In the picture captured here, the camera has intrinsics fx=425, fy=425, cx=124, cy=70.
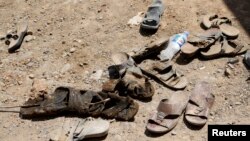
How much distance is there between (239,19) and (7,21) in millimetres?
2409

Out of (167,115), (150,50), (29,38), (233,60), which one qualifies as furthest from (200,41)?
(29,38)

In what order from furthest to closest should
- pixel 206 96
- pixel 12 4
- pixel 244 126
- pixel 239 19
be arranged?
pixel 12 4 < pixel 239 19 < pixel 206 96 < pixel 244 126

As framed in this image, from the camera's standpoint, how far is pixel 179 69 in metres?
3.55

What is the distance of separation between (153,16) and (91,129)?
4.60 feet

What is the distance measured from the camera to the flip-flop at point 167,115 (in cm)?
305

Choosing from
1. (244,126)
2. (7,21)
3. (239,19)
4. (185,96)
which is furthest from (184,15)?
(7,21)

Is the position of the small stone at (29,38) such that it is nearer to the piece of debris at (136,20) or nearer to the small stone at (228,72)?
the piece of debris at (136,20)

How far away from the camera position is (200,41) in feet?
11.9

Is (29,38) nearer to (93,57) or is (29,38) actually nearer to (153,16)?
(93,57)

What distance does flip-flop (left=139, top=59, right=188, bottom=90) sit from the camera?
11.1ft

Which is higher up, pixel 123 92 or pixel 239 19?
pixel 239 19

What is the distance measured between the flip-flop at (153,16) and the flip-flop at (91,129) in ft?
3.86

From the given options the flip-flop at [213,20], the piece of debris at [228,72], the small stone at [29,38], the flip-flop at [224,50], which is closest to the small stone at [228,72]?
the piece of debris at [228,72]

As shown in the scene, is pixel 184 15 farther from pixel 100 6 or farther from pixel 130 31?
pixel 100 6
